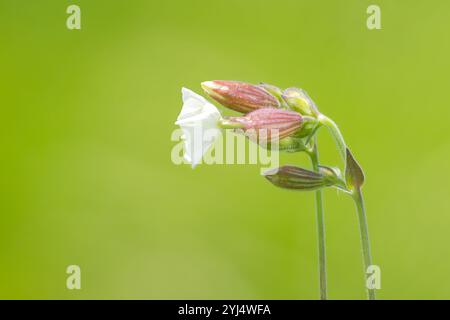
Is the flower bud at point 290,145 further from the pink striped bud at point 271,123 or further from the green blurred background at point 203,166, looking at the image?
the green blurred background at point 203,166

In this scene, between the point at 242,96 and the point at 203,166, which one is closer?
the point at 242,96

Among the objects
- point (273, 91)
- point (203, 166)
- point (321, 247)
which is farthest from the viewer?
point (203, 166)

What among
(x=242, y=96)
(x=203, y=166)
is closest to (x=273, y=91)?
(x=242, y=96)

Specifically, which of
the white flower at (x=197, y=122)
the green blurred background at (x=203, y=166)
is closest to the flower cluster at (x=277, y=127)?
the white flower at (x=197, y=122)

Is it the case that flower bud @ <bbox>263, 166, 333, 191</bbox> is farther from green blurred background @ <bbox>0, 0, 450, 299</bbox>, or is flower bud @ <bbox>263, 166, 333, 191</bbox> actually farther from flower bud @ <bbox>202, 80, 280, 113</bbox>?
green blurred background @ <bbox>0, 0, 450, 299</bbox>

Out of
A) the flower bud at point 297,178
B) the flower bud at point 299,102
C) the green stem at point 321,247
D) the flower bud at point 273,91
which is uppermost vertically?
the flower bud at point 273,91

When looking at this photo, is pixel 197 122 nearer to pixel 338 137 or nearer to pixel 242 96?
pixel 242 96

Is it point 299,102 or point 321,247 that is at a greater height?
point 299,102

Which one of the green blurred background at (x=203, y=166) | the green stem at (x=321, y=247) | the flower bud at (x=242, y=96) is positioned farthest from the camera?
the green blurred background at (x=203, y=166)
